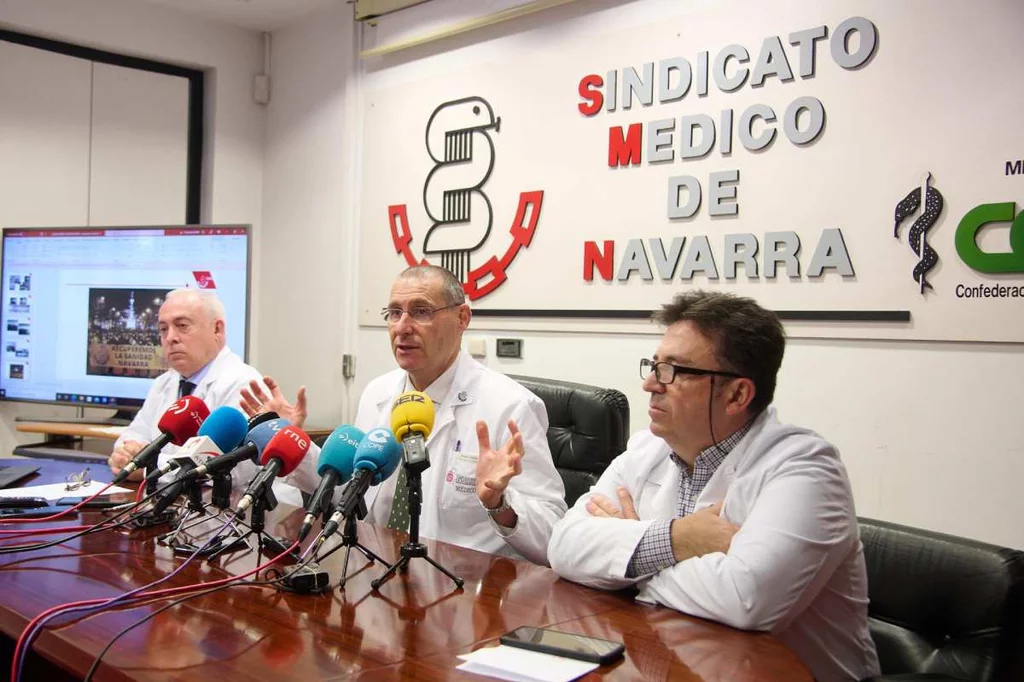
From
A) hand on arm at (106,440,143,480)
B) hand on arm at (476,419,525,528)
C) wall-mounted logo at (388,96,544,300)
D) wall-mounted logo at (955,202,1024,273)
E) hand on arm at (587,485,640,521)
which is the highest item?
wall-mounted logo at (388,96,544,300)

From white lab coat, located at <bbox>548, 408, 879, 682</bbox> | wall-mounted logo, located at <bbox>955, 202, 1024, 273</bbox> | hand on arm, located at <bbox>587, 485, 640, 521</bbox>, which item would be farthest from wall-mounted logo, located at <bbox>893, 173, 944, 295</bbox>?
hand on arm, located at <bbox>587, 485, 640, 521</bbox>

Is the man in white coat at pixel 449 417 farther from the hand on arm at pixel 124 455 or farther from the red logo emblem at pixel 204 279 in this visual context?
the red logo emblem at pixel 204 279

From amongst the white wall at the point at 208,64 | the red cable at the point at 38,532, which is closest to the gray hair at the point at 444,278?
the red cable at the point at 38,532

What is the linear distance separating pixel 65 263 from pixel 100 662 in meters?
3.77

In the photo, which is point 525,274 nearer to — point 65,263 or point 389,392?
point 389,392

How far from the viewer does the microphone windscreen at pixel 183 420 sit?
196 centimetres

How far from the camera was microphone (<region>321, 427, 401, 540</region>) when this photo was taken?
1.51m

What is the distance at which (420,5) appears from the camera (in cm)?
439

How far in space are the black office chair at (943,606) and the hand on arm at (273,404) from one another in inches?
57.2

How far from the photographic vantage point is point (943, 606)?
158 centimetres

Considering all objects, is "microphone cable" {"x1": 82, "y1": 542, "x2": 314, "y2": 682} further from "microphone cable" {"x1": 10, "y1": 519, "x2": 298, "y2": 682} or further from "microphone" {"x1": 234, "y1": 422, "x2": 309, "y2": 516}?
"microphone" {"x1": 234, "y1": 422, "x2": 309, "y2": 516}

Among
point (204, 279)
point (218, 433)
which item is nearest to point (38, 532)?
point (218, 433)

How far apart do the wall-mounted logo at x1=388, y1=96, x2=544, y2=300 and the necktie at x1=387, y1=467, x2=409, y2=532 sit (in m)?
1.70

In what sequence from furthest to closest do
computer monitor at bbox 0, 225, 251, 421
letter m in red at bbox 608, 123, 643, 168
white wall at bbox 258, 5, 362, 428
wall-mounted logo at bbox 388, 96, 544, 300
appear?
white wall at bbox 258, 5, 362, 428
computer monitor at bbox 0, 225, 251, 421
wall-mounted logo at bbox 388, 96, 544, 300
letter m in red at bbox 608, 123, 643, 168
